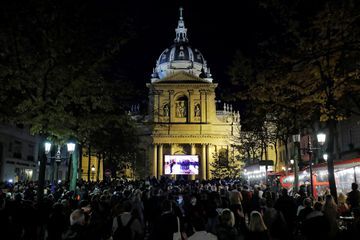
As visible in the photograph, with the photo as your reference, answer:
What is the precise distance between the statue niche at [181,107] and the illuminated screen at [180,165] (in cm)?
4356

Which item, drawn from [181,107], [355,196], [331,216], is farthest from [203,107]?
[331,216]

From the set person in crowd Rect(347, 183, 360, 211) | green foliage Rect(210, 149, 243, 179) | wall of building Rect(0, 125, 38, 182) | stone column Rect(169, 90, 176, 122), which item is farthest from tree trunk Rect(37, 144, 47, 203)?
stone column Rect(169, 90, 176, 122)

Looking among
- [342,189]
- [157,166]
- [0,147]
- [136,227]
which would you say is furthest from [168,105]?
[136,227]

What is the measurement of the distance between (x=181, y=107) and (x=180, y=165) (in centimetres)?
4552

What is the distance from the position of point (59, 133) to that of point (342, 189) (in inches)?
664

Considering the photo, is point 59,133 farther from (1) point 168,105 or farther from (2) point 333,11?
(1) point 168,105

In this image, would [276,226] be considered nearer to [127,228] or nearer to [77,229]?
[127,228]

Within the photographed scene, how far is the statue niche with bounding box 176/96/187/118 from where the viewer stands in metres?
97.2

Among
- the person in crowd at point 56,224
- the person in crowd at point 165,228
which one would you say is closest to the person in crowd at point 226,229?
the person in crowd at point 165,228

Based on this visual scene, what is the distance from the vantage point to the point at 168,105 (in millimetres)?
96062

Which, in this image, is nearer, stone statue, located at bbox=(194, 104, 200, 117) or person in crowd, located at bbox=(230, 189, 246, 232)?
person in crowd, located at bbox=(230, 189, 246, 232)

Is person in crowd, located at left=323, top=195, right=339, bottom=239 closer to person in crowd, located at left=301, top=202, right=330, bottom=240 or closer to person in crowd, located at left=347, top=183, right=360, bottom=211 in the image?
person in crowd, located at left=301, top=202, right=330, bottom=240

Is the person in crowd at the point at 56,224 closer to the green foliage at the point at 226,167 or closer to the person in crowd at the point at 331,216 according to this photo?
the person in crowd at the point at 331,216

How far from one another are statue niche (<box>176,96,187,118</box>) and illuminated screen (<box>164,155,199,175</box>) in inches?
1715
